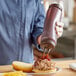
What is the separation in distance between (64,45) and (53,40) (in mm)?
1865

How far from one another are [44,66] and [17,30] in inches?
11.9

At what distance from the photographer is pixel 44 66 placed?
112 centimetres

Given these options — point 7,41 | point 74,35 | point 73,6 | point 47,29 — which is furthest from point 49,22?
point 73,6

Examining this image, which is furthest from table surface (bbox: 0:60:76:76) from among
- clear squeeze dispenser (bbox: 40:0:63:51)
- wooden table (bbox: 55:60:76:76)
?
clear squeeze dispenser (bbox: 40:0:63:51)

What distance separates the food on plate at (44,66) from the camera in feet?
3.63

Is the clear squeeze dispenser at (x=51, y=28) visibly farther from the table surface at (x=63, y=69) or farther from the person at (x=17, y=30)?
the person at (x=17, y=30)

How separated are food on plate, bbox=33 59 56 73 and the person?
0.80ft

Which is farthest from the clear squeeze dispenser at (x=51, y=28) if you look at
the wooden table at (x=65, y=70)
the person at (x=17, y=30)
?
the person at (x=17, y=30)

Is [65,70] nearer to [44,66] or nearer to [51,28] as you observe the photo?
[44,66]

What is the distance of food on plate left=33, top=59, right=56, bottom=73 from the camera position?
43.6 inches

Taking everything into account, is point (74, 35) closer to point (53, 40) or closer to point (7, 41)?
point (7, 41)

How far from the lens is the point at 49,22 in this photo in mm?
1069

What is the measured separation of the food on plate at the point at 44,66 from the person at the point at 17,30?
0.80ft

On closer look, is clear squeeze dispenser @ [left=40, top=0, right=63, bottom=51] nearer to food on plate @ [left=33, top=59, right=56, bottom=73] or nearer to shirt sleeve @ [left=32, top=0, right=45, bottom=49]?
food on plate @ [left=33, top=59, right=56, bottom=73]
